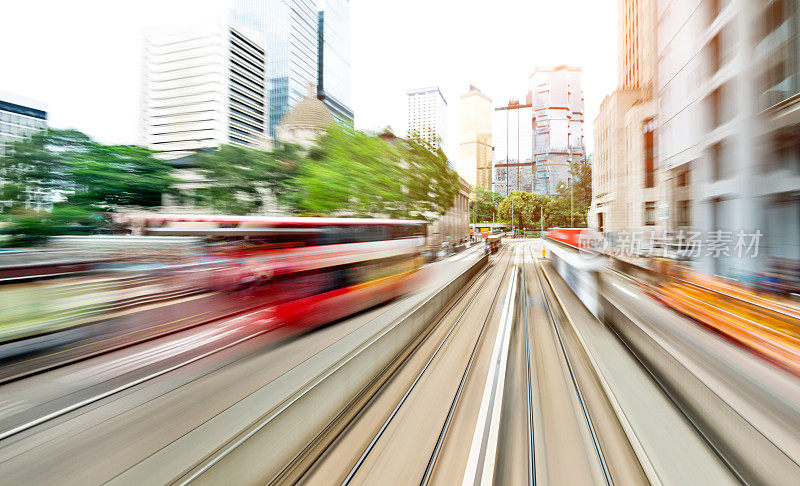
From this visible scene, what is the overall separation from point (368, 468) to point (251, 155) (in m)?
27.7

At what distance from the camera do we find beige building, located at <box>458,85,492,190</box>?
11419cm

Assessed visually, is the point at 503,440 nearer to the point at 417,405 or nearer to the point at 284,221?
the point at 417,405

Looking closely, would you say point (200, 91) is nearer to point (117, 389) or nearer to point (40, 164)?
point (40, 164)

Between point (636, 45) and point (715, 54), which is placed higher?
point (636, 45)

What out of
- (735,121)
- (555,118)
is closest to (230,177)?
(735,121)

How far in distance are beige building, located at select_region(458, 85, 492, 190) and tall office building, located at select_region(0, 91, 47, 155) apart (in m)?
101

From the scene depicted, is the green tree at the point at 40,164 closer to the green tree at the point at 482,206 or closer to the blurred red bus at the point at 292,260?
the blurred red bus at the point at 292,260

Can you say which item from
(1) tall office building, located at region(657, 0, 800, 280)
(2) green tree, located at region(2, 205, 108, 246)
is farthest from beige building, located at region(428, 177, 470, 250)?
(2) green tree, located at region(2, 205, 108, 246)

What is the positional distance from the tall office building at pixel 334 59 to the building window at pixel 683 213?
219 feet

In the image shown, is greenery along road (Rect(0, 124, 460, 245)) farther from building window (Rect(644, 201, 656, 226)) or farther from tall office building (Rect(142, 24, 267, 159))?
building window (Rect(644, 201, 656, 226))

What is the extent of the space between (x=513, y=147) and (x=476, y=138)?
553 inches

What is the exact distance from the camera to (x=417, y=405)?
13.6 feet

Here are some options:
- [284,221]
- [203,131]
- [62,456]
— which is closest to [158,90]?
[203,131]

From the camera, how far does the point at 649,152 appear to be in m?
13.6
